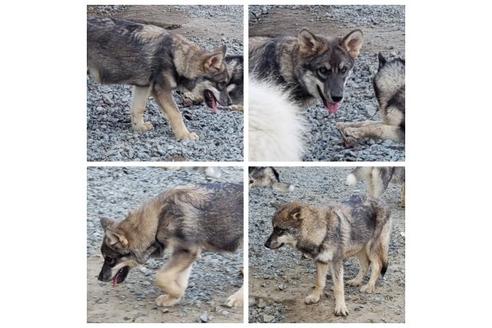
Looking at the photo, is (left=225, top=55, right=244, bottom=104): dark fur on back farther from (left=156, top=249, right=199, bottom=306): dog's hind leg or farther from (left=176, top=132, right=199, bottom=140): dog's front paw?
(left=156, top=249, right=199, bottom=306): dog's hind leg

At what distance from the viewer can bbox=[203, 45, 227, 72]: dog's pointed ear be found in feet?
13.7

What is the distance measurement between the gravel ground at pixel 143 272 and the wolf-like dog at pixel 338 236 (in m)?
0.26

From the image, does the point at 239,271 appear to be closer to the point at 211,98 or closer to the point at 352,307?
the point at 352,307

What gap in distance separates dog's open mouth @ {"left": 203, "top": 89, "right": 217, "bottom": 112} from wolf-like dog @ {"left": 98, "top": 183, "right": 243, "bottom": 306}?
351mm

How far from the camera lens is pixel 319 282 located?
4.17 meters

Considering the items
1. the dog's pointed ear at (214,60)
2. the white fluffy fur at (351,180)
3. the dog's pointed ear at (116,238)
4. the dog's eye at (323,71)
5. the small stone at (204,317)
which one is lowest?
the small stone at (204,317)

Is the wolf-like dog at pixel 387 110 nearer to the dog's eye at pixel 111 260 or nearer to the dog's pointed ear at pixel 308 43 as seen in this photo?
the dog's pointed ear at pixel 308 43

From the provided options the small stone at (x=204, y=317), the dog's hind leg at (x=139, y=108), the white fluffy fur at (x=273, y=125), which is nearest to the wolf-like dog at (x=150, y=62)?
the dog's hind leg at (x=139, y=108)

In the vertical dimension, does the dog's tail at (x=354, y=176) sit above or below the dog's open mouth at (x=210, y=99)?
below

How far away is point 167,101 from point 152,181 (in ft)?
1.19

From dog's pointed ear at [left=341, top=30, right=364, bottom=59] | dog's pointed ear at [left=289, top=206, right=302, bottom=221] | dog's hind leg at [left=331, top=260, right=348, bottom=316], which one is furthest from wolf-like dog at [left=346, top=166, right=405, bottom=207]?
dog's pointed ear at [left=341, top=30, right=364, bottom=59]

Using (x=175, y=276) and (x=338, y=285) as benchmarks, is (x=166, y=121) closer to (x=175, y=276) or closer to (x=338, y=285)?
(x=175, y=276)

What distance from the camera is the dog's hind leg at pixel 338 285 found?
4148mm

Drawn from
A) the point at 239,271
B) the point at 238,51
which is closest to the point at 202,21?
the point at 238,51
